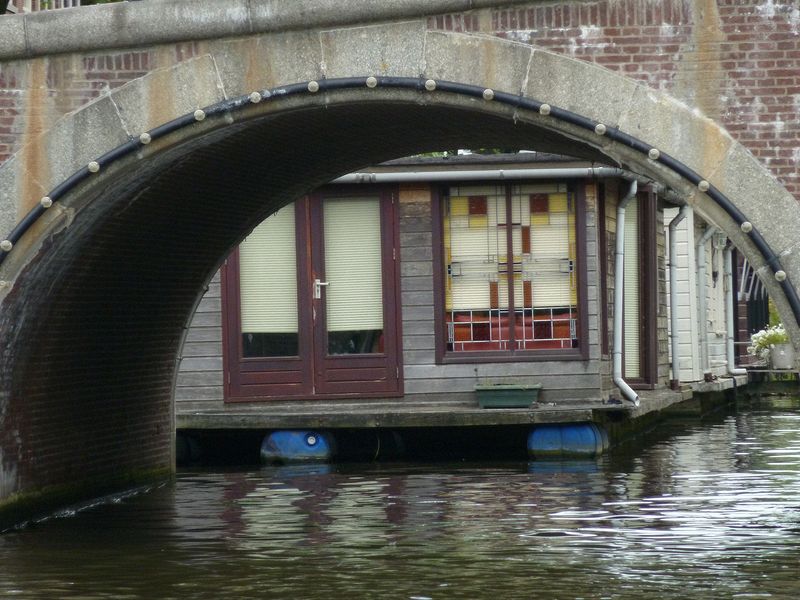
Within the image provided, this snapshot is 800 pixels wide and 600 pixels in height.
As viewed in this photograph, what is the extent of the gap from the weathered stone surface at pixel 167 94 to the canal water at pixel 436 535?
121 inches

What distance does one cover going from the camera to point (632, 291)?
2412cm

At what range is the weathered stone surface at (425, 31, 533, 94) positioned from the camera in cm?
1105

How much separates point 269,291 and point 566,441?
3.97 metres

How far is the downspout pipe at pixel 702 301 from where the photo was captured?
2892 centimetres

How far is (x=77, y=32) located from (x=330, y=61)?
1.88 m

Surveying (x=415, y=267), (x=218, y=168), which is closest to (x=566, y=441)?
(x=415, y=267)

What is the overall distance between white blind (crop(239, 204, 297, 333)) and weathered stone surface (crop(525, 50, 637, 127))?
31.0 ft

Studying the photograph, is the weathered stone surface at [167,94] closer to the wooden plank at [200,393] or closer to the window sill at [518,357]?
the wooden plank at [200,393]

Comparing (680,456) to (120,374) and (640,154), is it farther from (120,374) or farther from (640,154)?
(640,154)

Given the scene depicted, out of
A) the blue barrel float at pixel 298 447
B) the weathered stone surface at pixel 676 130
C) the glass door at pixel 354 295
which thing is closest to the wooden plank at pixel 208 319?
the glass door at pixel 354 295

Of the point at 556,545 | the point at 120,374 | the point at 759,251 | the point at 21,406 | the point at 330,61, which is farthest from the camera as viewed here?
the point at 120,374

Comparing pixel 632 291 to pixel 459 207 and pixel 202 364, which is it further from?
pixel 202 364

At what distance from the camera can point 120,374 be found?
1548 centimetres

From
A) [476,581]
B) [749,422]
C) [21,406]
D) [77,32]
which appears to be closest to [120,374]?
[21,406]
